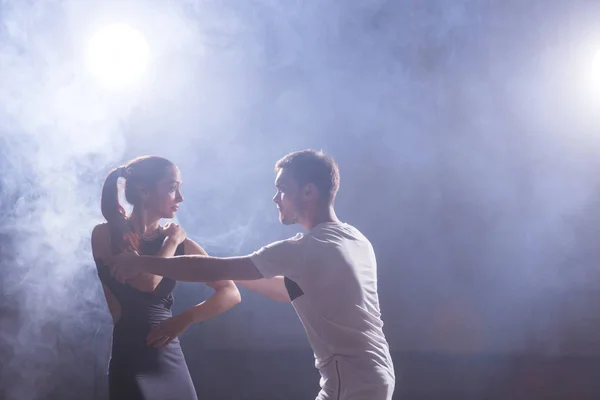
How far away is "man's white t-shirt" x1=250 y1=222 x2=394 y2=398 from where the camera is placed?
4.85 ft

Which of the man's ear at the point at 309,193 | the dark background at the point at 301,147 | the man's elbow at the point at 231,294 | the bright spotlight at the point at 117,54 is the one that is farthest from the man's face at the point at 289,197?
the bright spotlight at the point at 117,54

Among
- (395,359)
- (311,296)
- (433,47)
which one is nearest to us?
(311,296)

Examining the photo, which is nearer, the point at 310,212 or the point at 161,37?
the point at 310,212

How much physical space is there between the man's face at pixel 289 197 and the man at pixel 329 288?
Result: 153 mm

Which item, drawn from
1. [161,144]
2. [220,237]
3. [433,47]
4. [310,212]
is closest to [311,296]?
[310,212]

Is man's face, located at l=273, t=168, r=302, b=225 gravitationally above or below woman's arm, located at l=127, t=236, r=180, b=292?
above

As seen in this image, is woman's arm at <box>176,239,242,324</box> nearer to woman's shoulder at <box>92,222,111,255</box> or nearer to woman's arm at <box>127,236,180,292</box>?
woman's arm at <box>127,236,180,292</box>

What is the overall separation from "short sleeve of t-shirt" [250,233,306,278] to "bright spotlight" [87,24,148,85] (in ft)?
8.25

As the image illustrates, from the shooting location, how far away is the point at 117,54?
3580 mm

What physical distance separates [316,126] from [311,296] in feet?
7.41

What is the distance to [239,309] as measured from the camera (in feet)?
11.7

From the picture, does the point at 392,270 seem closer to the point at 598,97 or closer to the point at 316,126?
the point at 316,126

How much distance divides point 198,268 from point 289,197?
1.27ft

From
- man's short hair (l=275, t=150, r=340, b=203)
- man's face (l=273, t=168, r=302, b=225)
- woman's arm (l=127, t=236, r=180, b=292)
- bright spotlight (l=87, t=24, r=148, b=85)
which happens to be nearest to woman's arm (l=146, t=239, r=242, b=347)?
woman's arm (l=127, t=236, r=180, b=292)
